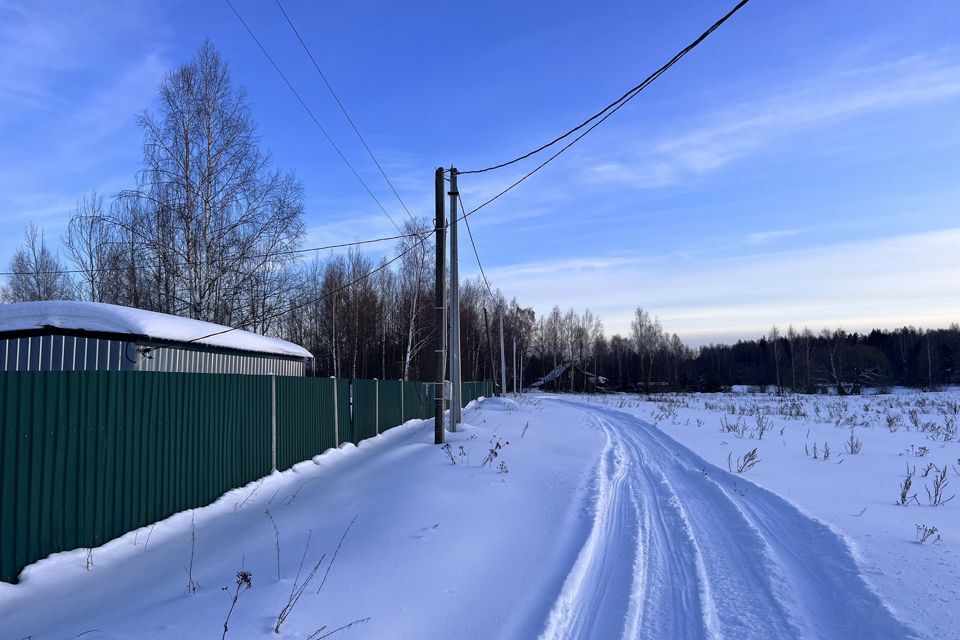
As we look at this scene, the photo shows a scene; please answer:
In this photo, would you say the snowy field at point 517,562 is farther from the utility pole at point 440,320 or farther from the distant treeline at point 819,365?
the distant treeline at point 819,365

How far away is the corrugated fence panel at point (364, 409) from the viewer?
1271 centimetres

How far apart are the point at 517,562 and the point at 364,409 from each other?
8928 millimetres

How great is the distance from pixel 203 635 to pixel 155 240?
16.4 metres

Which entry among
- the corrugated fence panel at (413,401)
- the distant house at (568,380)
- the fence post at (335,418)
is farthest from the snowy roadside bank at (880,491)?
the distant house at (568,380)

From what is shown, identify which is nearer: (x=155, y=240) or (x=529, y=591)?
(x=529, y=591)

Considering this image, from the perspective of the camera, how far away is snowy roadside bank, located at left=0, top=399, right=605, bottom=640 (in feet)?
12.1

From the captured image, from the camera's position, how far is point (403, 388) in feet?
55.2

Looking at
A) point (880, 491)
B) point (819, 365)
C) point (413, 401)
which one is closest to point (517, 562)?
point (880, 491)

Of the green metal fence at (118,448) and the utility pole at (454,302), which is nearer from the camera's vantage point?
the green metal fence at (118,448)

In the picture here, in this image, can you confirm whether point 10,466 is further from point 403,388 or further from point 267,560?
point 403,388

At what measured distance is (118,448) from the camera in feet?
18.1

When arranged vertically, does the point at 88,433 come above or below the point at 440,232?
below

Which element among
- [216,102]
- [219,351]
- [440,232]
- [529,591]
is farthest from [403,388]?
[529,591]

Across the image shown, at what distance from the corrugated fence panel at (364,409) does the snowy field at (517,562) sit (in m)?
3.68
